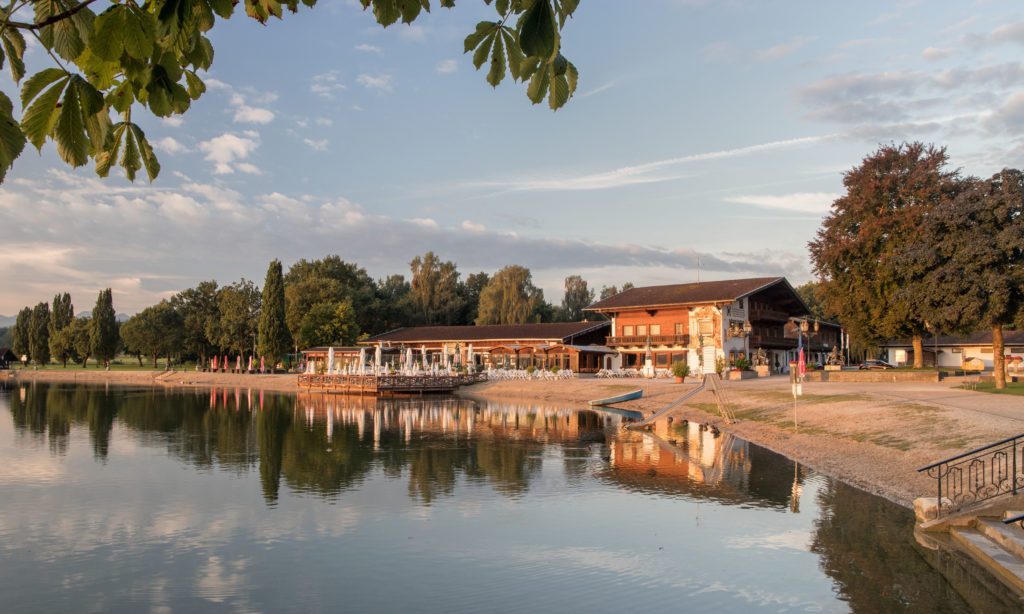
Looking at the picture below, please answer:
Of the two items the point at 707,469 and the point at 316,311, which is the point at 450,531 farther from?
the point at 316,311

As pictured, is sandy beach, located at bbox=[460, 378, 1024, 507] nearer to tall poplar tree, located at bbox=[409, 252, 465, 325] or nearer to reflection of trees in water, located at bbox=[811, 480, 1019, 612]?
reflection of trees in water, located at bbox=[811, 480, 1019, 612]

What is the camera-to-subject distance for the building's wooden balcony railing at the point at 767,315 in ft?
177

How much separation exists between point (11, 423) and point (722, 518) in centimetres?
2977

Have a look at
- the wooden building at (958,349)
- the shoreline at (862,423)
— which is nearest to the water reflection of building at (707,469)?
the shoreline at (862,423)

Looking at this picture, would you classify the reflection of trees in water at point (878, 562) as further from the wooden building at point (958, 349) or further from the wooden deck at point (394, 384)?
the wooden building at point (958, 349)

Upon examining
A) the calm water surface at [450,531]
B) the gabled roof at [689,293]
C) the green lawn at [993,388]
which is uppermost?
the gabled roof at [689,293]

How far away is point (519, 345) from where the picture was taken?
2280 inches

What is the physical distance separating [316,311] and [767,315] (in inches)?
1601

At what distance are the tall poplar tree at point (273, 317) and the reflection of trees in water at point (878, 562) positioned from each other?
54532 mm

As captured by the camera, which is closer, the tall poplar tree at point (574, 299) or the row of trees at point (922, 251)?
the row of trees at point (922, 251)

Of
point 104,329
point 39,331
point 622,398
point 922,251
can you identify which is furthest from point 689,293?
point 39,331

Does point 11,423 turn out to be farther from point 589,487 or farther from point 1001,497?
point 1001,497

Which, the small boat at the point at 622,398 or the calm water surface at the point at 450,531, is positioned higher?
the small boat at the point at 622,398

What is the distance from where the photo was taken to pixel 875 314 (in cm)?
3950
